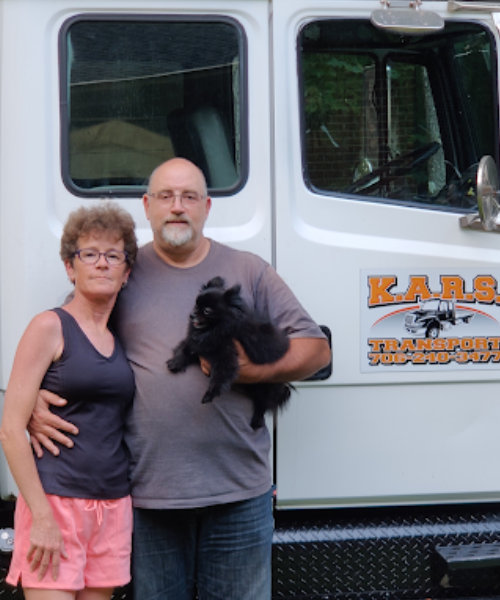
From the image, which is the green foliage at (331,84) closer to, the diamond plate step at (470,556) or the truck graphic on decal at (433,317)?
the truck graphic on decal at (433,317)

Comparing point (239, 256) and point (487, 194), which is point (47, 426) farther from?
point (487, 194)

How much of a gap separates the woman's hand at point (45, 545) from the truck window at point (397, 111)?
153 cm

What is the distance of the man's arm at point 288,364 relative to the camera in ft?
8.37

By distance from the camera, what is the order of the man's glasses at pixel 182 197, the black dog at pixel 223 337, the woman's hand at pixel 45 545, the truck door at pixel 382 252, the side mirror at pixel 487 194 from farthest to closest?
the truck door at pixel 382 252
the side mirror at pixel 487 194
the man's glasses at pixel 182 197
the black dog at pixel 223 337
the woman's hand at pixel 45 545

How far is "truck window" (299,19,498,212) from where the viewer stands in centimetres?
303

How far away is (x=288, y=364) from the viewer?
2557 mm

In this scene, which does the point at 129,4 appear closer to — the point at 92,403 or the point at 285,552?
the point at 92,403

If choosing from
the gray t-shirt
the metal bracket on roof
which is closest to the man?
the gray t-shirt

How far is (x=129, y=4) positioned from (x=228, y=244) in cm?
95

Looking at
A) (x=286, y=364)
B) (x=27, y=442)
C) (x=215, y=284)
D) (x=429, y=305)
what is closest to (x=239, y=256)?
(x=215, y=284)

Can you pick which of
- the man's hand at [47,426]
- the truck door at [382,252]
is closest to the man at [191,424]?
the man's hand at [47,426]

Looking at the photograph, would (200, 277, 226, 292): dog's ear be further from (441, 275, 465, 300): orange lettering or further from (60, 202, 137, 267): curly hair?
(441, 275, 465, 300): orange lettering

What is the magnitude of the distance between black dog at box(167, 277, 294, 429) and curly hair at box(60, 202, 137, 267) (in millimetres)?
304

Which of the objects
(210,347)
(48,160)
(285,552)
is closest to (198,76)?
(48,160)
